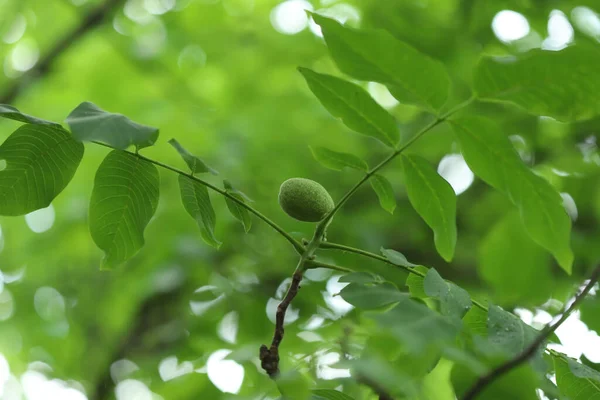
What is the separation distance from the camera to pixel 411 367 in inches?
49.4

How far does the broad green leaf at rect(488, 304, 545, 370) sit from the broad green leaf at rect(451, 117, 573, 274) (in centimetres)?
29

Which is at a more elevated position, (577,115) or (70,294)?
(577,115)

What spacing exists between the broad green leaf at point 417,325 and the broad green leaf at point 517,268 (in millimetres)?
1134

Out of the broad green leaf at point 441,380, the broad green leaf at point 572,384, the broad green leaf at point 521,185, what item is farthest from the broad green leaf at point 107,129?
the broad green leaf at point 441,380

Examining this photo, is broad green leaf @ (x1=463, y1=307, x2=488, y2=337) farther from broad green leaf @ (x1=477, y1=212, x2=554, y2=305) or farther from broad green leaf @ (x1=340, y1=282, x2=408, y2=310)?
broad green leaf @ (x1=477, y1=212, x2=554, y2=305)

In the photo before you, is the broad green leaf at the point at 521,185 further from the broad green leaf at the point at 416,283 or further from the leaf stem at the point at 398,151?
the broad green leaf at the point at 416,283

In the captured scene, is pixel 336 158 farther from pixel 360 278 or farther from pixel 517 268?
pixel 517 268

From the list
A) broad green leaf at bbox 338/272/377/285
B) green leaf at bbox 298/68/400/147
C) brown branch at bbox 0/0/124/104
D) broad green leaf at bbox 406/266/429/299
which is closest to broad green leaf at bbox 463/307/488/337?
broad green leaf at bbox 406/266/429/299

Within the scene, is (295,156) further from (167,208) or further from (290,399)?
(290,399)

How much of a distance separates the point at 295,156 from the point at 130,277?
1.17 meters

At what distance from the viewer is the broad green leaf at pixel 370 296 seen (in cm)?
126

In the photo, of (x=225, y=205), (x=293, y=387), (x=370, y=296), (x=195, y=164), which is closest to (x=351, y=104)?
(x=195, y=164)

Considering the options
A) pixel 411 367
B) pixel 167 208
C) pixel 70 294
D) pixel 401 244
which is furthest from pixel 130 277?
pixel 411 367

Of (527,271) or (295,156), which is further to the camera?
(295,156)
